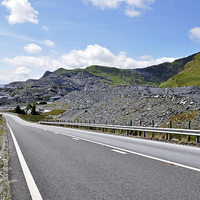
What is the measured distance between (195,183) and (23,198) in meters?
3.58

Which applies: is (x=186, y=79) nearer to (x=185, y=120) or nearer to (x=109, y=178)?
(x=185, y=120)

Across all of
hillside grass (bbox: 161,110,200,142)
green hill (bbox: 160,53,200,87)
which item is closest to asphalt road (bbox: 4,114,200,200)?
hillside grass (bbox: 161,110,200,142)

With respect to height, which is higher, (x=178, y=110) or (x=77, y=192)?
(x=178, y=110)

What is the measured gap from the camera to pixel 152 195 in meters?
3.87

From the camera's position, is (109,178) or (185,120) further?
(185,120)

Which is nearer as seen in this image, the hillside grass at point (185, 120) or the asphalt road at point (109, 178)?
the asphalt road at point (109, 178)

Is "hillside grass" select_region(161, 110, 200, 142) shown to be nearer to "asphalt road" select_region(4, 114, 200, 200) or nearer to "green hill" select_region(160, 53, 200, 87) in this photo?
"asphalt road" select_region(4, 114, 200, 200)

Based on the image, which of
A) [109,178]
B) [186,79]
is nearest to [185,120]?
[109,178]

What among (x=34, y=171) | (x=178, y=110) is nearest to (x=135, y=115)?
(x=178, y=110)

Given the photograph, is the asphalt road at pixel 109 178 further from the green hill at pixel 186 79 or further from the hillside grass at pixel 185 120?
the green hill at pixel 186 79

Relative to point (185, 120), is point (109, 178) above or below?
below

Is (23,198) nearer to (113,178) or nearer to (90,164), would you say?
(113,178)

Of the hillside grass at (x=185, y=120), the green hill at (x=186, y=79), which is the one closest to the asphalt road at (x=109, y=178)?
the hillside grass at (x=185, y=120)

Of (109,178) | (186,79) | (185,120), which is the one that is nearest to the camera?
(109,178)
